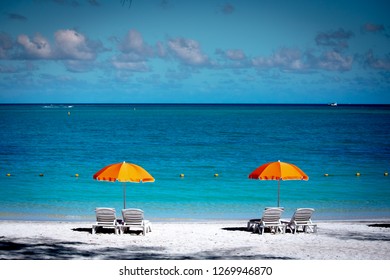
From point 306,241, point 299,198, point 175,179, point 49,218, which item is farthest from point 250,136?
point 306,241

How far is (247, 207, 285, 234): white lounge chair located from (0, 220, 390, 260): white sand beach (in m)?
0.18

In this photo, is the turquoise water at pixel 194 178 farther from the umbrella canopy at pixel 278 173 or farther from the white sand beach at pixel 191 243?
the umbrella canopy at pixel 278 173

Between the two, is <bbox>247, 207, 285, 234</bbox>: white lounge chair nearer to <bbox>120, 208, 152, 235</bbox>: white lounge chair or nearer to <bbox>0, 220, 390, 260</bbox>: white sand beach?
<bbox>0, 220, 390, 260</bbox>: white sand beach

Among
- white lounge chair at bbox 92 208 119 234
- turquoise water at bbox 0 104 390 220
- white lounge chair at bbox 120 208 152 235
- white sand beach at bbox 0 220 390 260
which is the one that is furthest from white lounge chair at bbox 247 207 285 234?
turquoise water at bbox 0 104 390 220

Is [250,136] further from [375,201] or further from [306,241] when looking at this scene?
[306,241]

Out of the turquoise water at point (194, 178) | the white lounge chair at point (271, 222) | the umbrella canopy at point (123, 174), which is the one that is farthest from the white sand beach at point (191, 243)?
the turquoise water at point (194, 178)

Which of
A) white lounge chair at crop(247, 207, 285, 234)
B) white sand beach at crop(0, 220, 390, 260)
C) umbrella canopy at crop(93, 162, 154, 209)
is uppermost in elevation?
umbrella canopy at crop(93, 162, 154, 209)

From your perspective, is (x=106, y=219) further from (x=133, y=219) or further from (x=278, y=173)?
(x=278, y=173)

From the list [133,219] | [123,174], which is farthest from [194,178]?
[123,174]

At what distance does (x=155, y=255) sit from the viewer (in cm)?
1107

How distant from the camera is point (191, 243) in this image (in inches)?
479

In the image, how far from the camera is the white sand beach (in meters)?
11.0

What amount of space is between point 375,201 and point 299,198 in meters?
2.75
